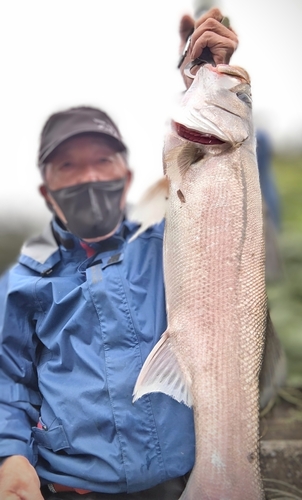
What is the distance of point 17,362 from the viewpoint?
1987 mm

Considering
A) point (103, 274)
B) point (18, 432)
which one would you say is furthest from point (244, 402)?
point (18, 432)

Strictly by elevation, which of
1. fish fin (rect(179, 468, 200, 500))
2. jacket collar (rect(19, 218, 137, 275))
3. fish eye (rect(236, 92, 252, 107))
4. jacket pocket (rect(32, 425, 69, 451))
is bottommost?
jacket pocket (rect(32, 425, 69, 451))

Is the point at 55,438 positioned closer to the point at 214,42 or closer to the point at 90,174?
the point at 90,174

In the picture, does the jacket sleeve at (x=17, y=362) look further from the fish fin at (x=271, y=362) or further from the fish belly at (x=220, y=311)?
the fish fin at (x=271, y=362)

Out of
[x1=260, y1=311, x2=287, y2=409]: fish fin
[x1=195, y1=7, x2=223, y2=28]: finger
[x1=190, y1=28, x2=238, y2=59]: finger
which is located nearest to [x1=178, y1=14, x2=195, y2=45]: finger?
[x1=195, y1=7, x2=223, y2=28]: finger

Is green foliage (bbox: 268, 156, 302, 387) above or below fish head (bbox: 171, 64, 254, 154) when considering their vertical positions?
below

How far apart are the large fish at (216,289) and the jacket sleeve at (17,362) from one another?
69 centimetres

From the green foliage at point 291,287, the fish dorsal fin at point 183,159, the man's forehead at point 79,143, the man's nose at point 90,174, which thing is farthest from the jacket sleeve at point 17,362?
the green foliage at point 291,287

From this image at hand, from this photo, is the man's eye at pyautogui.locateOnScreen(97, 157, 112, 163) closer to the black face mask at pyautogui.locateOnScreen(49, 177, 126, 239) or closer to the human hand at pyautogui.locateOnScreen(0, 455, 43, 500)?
the black face mask at pyautogui.locateOnScreen(49, 177, 126, 239)

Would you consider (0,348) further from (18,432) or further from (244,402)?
(244,402)

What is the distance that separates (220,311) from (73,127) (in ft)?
4.54

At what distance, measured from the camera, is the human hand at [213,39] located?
1.70 m

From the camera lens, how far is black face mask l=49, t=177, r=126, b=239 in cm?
219

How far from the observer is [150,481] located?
1.67 m
